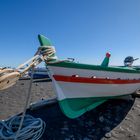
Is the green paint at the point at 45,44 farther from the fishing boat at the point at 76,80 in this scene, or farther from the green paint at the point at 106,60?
the green paint at the point at 106,60

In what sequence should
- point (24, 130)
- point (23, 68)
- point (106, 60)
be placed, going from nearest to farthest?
point (23, 68)
point (24, 130)
point (106, 60)

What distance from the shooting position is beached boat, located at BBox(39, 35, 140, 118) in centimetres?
465

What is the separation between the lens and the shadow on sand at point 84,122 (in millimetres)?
4730

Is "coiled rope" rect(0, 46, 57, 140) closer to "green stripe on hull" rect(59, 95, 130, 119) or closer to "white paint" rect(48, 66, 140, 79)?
"white paint" rect(48, 66, 140, 79)

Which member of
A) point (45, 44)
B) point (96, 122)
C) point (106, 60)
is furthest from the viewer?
point (106, 60)

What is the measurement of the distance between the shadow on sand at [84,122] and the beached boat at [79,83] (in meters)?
0.45

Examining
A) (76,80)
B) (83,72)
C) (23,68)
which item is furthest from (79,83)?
(23,68)

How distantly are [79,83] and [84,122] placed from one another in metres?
1.29

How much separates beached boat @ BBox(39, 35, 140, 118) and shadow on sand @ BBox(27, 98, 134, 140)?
1.47ft

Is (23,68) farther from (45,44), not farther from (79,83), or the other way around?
(79,83)

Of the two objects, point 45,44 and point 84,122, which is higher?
point 45,44

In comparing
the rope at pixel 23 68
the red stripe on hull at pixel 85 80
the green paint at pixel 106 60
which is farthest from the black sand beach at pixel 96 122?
the rope at pixel 23 68

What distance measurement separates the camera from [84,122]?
541 centimetres

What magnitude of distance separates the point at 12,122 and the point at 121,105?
3.82 meters
